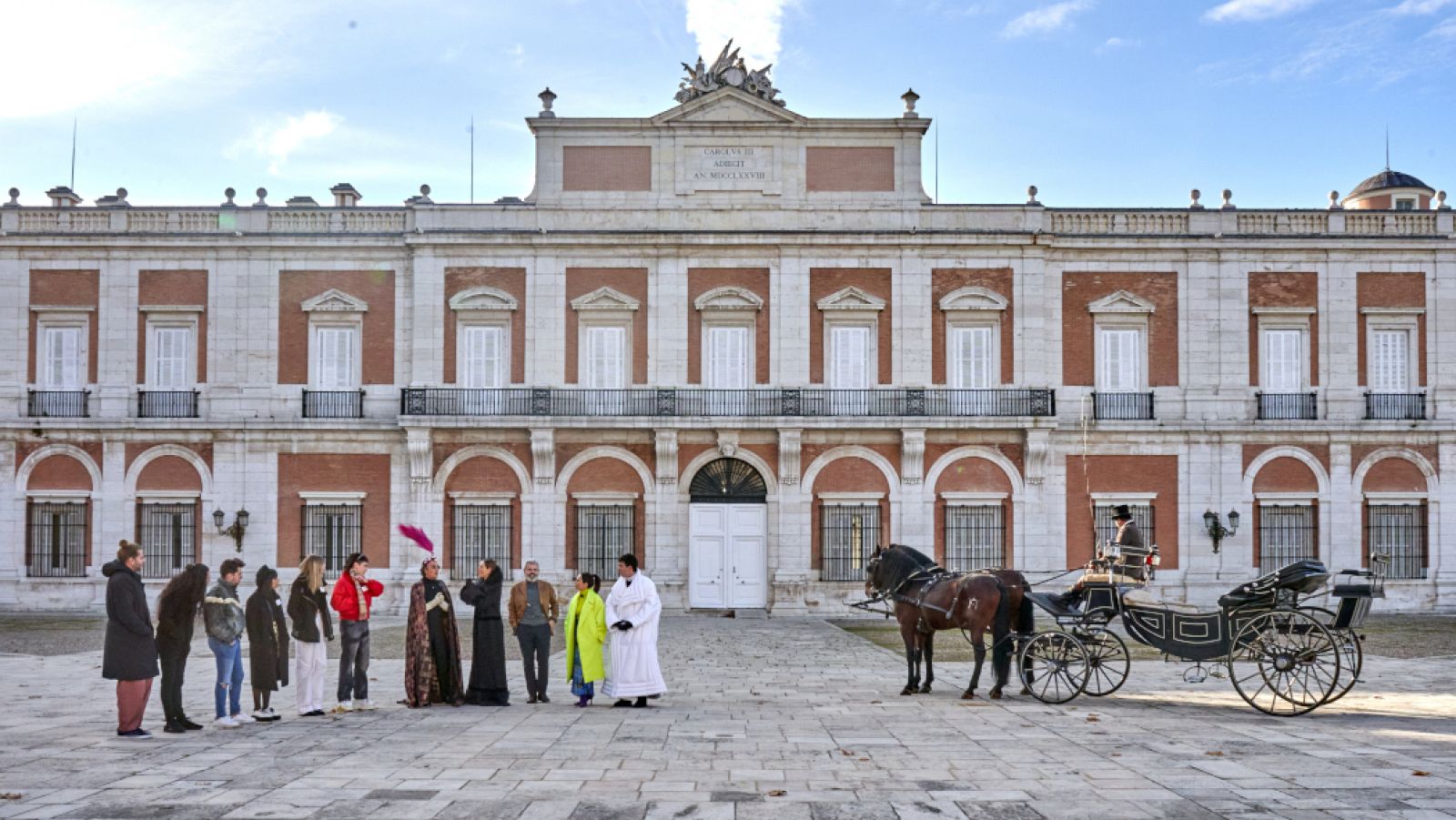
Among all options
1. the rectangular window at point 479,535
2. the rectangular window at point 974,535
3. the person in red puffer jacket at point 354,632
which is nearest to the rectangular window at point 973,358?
the rectangular window at point 974,535

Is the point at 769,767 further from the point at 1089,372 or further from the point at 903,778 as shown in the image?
the point at 1089,372

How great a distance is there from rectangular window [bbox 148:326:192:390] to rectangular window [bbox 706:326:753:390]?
35.4 feet

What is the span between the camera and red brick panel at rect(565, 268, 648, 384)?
26562 millimetres

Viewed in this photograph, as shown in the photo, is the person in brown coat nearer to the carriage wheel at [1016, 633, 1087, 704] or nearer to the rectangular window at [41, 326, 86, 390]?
the carriage wheel at [1016, 633, 1087, 704]

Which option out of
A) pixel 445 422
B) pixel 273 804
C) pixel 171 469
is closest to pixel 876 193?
pixel 445 422

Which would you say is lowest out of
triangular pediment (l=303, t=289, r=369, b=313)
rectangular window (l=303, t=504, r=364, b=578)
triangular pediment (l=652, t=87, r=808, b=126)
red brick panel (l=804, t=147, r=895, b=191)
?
rectangular window (l=303, t=504, r=364, b=578)

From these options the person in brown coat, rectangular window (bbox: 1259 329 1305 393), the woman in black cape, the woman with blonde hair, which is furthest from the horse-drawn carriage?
rectangular window (bbox: 1259 329 1305 393)

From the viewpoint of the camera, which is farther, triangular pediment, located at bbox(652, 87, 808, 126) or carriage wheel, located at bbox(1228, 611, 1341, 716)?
triangular pediment, located at bbox(652, 87, 808, 126)

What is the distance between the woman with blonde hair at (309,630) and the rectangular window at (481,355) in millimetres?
14391

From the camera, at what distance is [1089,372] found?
88.0 feet

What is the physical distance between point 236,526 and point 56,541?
3.93 m

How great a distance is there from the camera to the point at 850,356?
2655 cm

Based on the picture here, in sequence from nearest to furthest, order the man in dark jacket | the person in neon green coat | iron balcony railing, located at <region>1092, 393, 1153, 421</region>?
the man in dark jacket < the person in neon green coat < iron balcony railing, located at <region>1092, 393, 1153, 421</region>

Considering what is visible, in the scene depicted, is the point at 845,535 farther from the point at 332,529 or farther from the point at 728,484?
the point at 332,529
